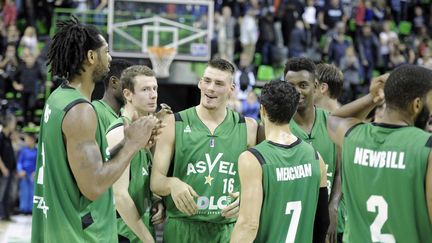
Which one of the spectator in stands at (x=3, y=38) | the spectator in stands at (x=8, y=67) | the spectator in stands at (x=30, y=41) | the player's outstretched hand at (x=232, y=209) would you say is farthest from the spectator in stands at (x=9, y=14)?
the player's outstretched hand at (x=232, y=209)

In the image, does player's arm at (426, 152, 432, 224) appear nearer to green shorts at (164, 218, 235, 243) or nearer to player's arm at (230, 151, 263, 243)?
player's arm at (230, 151, 263, 243)

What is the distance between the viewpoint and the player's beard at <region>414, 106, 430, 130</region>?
179 inches

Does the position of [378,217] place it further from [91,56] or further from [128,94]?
[128,94]

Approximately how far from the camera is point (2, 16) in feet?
69.9

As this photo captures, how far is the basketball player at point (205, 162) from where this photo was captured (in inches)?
253

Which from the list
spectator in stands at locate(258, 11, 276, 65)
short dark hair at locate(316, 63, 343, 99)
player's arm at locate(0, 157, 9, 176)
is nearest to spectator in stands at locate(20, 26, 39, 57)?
player's arm at locate(0, 157, 9, 176)

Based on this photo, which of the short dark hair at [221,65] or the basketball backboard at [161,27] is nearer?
the short dark hair at [221,65]

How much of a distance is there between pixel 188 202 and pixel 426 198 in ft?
7.32

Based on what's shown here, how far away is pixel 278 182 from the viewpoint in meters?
5.19

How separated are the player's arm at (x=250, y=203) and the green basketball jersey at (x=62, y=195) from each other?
0.89m

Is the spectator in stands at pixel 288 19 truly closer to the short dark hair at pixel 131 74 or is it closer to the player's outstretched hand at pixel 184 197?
the short dark hair at pixel 131 74

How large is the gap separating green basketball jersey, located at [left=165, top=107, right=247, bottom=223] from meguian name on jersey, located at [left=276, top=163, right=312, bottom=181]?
122 centimetres

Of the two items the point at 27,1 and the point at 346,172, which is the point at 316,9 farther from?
the point at 346,172

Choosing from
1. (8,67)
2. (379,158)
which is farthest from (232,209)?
(8,67)
